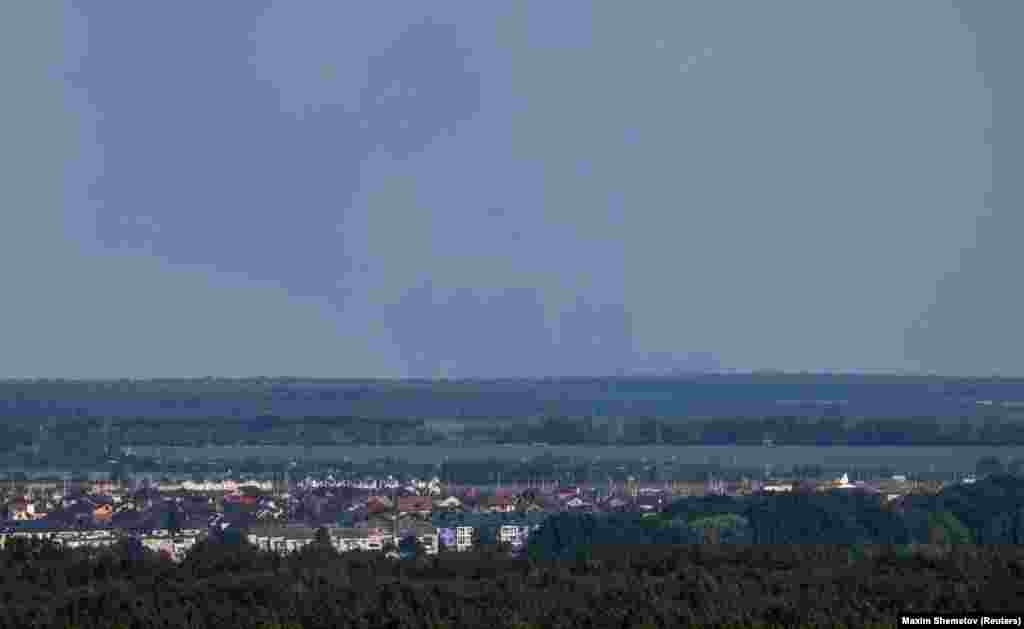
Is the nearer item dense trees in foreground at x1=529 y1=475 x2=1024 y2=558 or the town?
dense trees in foreground at x1=529 y1=475 x2=1024 y2=558

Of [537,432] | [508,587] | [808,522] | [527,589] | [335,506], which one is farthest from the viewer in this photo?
[537,432]

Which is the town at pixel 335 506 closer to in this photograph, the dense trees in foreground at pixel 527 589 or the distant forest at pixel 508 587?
the distant forest at pixel 508 587

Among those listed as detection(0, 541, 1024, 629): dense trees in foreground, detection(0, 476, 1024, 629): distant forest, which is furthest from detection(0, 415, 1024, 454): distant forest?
detection(0, 541, 1024, 629): dense trees in foreground

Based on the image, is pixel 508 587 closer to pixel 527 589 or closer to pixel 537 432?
pixel 527 589

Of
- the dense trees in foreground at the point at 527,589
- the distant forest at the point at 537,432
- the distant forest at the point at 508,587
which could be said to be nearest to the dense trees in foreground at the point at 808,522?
the distant forest at the point at 508,587

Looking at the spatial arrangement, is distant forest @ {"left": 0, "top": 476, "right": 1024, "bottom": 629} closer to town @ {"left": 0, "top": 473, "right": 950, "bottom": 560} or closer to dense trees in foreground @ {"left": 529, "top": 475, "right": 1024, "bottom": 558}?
town @ {"left": 0, "top": 473, "right": 950, "bottom": 560}

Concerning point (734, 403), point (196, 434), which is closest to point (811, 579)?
point (196, 434)

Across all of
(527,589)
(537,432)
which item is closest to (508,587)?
(527,589)
